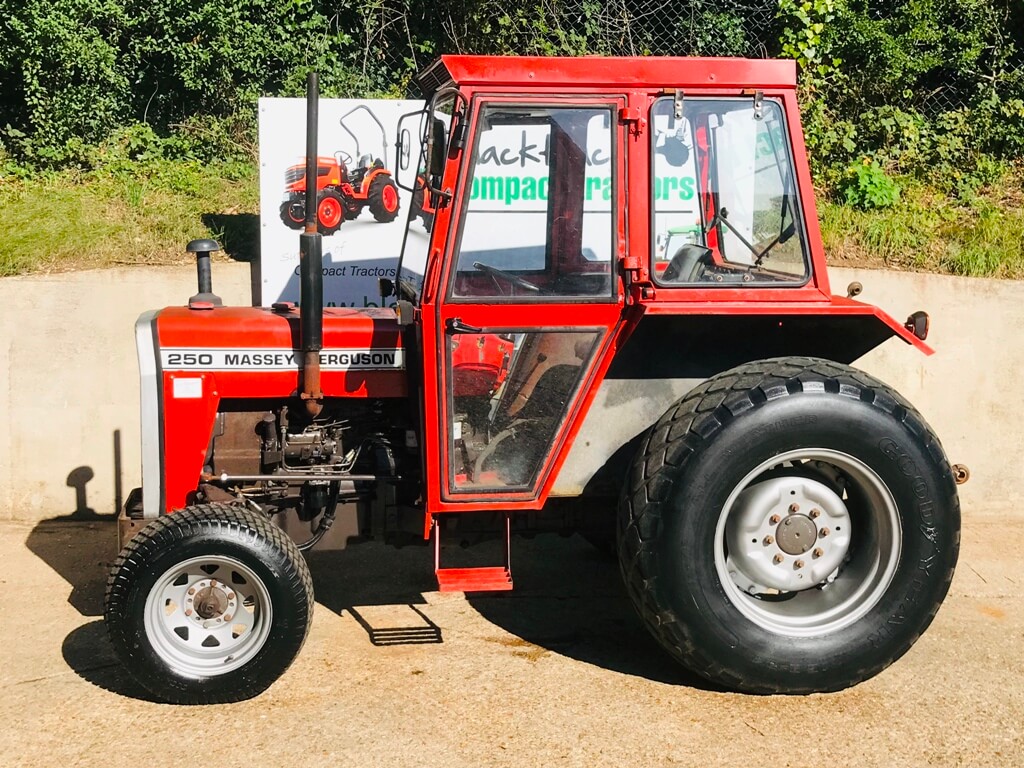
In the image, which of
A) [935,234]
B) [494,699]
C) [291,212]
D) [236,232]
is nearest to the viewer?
[494,699]

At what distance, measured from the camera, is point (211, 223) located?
7.56 meters

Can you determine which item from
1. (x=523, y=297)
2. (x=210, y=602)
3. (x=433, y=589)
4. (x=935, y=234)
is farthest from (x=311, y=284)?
(x=935, y=234)

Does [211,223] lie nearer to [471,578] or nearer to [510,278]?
[510,278]

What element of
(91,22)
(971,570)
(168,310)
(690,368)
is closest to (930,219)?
(971,570)

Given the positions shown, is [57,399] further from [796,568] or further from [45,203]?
[796,568]

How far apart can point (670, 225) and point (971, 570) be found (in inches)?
111

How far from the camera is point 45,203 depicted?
768 cm

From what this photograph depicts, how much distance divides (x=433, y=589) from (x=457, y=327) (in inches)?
67.1

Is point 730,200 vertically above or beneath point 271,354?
above

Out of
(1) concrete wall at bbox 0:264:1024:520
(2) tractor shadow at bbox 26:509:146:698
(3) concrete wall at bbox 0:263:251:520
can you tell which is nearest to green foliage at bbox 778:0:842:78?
(1) concrete wall at bbox 0:264:1024:520

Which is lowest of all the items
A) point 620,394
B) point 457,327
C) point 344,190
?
point 620,394

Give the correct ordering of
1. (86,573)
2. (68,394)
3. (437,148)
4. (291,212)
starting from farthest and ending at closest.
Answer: (291,212) → (68,394) → (86,573) → (437,148)

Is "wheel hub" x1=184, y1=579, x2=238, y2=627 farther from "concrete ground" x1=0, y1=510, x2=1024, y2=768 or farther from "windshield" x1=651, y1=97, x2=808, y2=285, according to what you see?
"windshield" x1=651, y1=97, x2=808, y2=285

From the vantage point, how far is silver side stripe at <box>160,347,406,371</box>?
4.30m
